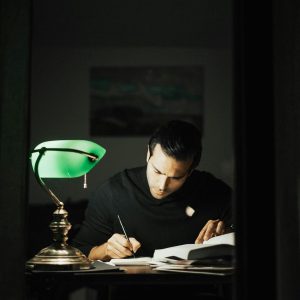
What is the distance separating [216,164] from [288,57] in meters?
1.05

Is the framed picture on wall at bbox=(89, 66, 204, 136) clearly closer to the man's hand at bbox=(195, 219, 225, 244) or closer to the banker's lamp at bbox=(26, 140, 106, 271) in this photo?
the man's hand at bbox=(195, 219, 225, 244)

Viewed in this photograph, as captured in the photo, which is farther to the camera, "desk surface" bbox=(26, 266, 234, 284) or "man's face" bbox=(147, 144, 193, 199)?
"man's face" bbox=(147, 144, 193, 199)

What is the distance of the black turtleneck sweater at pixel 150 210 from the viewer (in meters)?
2.37

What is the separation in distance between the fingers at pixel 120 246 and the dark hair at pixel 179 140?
1.33ft

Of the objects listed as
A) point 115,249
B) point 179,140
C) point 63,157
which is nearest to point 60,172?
point 63,157

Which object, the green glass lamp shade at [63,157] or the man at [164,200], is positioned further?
the man at [164,200]

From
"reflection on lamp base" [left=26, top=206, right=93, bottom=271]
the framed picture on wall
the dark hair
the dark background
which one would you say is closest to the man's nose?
the dark hair

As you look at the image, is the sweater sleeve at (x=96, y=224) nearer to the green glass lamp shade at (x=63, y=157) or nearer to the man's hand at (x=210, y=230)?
the man's hand at (x=210, y=230)

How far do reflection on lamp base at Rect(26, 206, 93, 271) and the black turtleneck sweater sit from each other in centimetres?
52


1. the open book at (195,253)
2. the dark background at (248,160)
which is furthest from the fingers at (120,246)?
the dark background at (248,160)

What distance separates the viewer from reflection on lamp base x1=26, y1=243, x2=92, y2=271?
1731 mm

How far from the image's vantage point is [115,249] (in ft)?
7.38

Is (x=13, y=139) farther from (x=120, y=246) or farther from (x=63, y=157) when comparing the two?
(x=120, y=246)

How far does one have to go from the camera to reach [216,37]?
2.53 m
